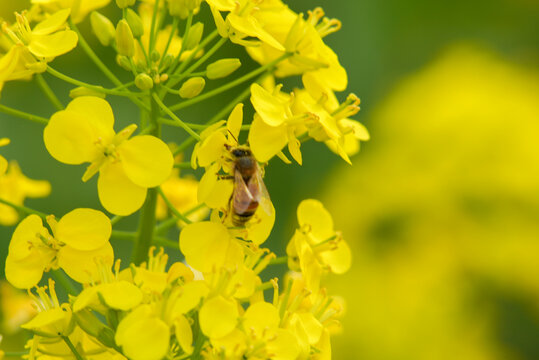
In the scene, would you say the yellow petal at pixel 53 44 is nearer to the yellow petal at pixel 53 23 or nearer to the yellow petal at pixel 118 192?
the yellow petal at pixel 53 23

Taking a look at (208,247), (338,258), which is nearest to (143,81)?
(208,247)

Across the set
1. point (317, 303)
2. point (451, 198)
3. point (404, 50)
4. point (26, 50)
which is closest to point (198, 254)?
point (317, 303)

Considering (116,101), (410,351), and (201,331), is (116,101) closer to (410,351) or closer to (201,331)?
(410,351)

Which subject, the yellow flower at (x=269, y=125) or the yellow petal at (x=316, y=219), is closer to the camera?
the yellow flower at (x=269, y=125)

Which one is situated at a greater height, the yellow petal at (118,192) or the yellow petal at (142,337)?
the yellow petal at (118,192)

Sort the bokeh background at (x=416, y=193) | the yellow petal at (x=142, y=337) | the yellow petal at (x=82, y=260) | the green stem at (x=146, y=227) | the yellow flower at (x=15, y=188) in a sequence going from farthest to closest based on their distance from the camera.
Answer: the bokeh background at (x=416, y=193) → the yellow flower at (x=15, y=188) → the green stem at (x=146, y=227) → the yellow petal at (x=82, y=260) → the yellow petal at (x=142, y=337)

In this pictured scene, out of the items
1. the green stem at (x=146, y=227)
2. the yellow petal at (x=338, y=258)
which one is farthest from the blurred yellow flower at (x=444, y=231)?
the green stem at (x=146, y=227)
